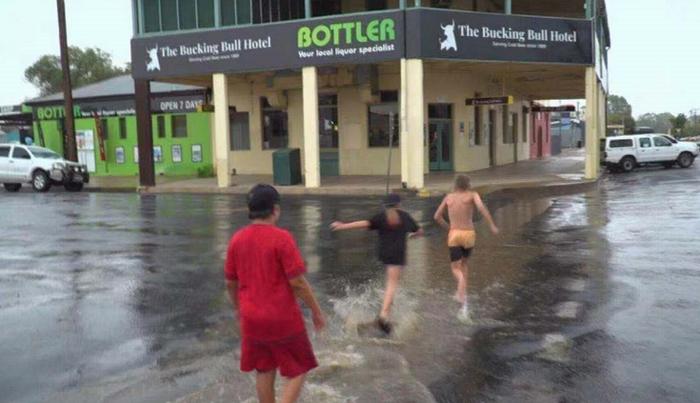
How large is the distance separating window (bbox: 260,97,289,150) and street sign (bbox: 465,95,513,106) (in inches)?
310

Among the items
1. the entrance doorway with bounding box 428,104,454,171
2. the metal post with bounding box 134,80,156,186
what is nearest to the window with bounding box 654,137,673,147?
the entrance doorway with bounding box 428,104,454,171

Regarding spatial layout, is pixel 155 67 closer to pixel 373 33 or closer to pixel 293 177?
pixel 293 177

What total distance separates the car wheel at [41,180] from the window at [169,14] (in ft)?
25.3

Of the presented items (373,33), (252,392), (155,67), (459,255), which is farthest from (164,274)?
(155,67)

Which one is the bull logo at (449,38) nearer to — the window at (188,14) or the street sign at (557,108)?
the window at (188,14)

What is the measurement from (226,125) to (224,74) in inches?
70.5

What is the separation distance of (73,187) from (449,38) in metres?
16.3

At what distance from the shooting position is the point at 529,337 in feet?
20.2

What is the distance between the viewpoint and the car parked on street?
2741 cm

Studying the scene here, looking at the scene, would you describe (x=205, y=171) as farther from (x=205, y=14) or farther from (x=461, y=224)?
(x=461, y=224)

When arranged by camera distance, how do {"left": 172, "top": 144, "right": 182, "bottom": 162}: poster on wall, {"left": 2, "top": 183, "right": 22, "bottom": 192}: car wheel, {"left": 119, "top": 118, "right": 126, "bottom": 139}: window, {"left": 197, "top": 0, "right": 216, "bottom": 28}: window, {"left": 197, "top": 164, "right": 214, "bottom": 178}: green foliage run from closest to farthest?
{"left": 197, "top": 0, "right": 216, "bottom": 28}: window < {"left": 2, "top": 183, "right": 22, "bottom": 192}: car wheel < {"left": 197, "top": 164, "right": 214, "bottom": 178}: green foliage < {"left": 172, "top": 144, "right": 182, "bottom": 162}: poster on wall < {"left": 119, "top": 118, "right": 126, "bottom": 139}: window

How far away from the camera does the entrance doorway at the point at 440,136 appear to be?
27.4 metres

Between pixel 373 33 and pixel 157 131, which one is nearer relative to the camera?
pixel 373 33

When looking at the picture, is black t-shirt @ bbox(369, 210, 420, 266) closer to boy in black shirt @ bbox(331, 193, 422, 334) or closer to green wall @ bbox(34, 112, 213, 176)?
boy in black shirt @ bbox(331, 193, 422, 334)
